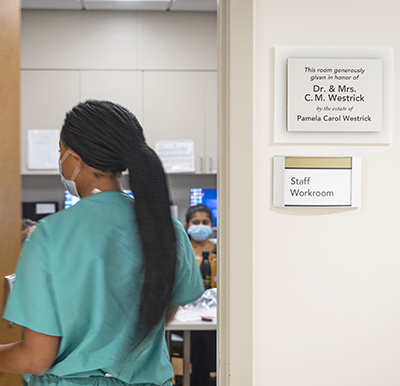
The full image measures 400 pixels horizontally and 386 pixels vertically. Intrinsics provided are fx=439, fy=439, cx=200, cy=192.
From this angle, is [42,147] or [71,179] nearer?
[71,179]

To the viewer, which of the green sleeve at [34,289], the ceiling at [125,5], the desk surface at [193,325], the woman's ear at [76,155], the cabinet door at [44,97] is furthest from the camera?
the cabinet door at [44,97]

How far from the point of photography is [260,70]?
1048 mm

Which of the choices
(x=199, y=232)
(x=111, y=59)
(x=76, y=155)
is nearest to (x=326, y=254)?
(x=76, y=155)

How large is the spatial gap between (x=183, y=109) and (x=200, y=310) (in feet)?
5.88

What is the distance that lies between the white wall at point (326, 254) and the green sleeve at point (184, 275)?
238mm

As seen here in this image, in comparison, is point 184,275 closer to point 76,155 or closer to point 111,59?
point 76,155

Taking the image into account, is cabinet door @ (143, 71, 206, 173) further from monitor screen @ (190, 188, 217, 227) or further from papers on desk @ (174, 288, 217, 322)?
papers on desk @ (174, 288, 217, 322)

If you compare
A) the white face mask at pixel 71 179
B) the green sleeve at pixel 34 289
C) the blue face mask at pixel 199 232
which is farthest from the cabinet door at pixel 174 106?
the green sleeve at pixel 34 289

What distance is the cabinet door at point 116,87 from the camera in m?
3.66

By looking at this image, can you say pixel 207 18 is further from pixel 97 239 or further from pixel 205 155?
pixel 97 239

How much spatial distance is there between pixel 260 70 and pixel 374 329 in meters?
0.68

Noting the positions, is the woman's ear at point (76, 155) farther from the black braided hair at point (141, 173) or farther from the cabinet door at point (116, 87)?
the cabinet door at point (116, 87)

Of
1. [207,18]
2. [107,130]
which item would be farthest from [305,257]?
[207,18]

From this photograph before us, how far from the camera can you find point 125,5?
356cm
